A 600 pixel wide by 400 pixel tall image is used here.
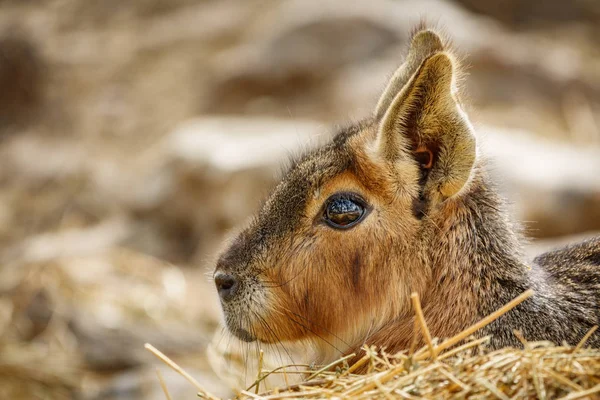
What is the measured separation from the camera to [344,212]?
107 inches

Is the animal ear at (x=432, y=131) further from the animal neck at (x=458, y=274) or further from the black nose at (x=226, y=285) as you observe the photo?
the black nose at (x=226, y=285)

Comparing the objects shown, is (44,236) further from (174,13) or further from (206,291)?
(174,13)

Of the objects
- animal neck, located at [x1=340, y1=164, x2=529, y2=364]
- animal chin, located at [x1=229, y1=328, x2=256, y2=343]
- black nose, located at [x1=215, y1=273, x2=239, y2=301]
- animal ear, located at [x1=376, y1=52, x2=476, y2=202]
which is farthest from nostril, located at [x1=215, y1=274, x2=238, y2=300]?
animal ear, located at [x1=376, y1=52, x2=476, y2=202]

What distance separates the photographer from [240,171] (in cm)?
733

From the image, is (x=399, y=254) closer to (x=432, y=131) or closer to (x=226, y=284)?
(x=432, y=131)

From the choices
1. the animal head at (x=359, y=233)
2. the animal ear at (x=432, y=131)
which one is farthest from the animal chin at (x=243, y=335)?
the animal ear at (x=432, y=131)

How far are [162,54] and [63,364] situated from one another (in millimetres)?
6411

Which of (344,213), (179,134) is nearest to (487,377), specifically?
(344,213)

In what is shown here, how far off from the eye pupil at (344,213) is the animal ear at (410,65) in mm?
485

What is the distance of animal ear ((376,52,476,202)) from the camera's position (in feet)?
8.35

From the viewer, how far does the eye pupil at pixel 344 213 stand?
107 inches

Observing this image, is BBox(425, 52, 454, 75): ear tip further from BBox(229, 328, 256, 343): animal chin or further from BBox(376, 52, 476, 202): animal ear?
BBox(229, 328, 256, 343): animal chin

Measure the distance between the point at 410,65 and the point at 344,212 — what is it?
80 cm

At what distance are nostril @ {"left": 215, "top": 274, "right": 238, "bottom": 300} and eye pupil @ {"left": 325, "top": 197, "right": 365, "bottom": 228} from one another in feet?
1.43
